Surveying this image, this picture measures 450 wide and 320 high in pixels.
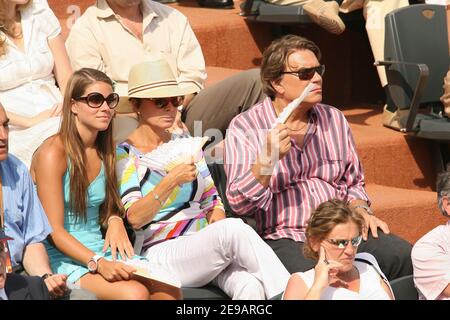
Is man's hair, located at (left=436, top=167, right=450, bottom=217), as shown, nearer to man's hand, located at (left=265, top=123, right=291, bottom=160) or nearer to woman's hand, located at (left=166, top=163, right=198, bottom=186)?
man's hand, located at (left=265, top=123, right=291, bottom=160)

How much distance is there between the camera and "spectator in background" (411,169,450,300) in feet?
16.1

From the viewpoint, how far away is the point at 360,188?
5559 millimetres

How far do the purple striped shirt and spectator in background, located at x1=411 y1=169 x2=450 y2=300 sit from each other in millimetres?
543

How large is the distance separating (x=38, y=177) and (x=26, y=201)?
7.0 inches

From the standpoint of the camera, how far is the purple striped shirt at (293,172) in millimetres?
5293

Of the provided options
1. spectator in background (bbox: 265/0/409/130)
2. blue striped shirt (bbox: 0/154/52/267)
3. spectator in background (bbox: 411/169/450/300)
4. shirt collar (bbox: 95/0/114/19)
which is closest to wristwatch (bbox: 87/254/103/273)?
blue striped shirt (bbox: 0/154/52/267)

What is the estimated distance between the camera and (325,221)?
469cm

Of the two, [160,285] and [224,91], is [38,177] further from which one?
[224,91]

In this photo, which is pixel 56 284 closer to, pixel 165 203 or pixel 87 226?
pixel 87 226

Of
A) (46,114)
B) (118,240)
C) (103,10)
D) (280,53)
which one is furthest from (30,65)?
(118,240)

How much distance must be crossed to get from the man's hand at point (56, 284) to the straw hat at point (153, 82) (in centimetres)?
111

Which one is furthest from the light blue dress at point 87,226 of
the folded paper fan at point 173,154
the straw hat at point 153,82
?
the straw hat at point 153,82

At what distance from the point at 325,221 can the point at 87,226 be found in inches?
40.1
